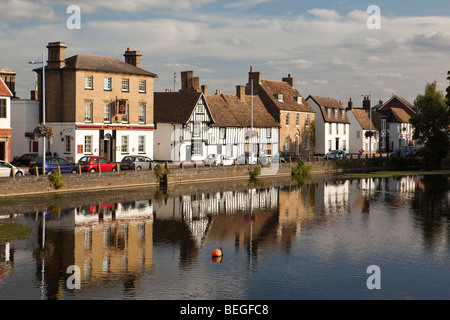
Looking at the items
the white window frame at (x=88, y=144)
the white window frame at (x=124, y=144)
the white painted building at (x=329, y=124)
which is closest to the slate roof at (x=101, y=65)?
the white window frame at (x=88, y=144)

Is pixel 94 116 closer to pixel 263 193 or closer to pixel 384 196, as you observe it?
pixel 263 193

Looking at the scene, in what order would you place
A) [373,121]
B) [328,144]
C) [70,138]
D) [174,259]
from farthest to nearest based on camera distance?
[373,121] < [328,144] < [70,138] < [174,259]

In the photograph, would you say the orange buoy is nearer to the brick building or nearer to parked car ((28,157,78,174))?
parked car ((28,157,78,174))

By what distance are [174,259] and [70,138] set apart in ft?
115

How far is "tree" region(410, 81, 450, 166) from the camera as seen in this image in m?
82.1

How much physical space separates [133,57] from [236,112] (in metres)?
16.4

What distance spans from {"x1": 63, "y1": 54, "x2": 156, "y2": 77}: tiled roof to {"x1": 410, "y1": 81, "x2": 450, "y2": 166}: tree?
42.7 metres

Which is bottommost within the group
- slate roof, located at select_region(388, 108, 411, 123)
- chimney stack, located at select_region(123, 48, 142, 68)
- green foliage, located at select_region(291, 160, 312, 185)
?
green foliage, located at select_region(291, 160, 312, 185)

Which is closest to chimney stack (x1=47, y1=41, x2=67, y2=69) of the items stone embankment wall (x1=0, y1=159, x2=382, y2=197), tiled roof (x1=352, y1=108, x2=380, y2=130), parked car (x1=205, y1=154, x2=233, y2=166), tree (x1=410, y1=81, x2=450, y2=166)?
stone embankment wall (x1=0, y1=159, x2=382, y2=197)

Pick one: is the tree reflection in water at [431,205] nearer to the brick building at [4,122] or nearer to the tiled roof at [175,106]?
the tiled roof at [175,106]

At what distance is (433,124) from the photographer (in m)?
82.7

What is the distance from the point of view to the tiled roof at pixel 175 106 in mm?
64000

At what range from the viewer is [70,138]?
181 feet
